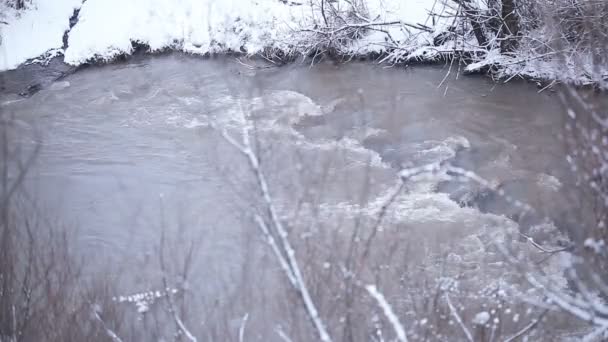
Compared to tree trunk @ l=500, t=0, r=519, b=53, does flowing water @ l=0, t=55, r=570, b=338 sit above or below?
below

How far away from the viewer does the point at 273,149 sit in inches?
313

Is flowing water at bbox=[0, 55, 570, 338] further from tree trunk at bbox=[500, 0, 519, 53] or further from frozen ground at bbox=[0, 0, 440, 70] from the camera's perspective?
tree trunk at bbox=[500, 0, 519, 53]

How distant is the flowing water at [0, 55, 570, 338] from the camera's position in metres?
6.59

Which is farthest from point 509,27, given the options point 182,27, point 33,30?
point 33,30

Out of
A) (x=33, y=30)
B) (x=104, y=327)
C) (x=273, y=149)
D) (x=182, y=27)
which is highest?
(x=104, y=327)

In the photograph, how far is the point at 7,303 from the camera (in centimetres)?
374

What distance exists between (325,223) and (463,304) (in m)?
1.80

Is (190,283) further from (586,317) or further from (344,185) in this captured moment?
(586,317)

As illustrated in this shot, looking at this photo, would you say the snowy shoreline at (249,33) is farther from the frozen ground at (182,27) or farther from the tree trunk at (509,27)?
the tree trunk at (509,27)

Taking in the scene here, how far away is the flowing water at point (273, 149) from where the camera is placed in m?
6.59

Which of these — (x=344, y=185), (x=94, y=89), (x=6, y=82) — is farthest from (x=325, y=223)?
(x=6, y=82)

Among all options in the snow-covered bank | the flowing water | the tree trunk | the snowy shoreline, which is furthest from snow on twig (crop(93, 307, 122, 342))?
the snow-covered bank

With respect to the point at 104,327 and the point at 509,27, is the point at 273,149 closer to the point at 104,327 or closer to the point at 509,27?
the point at 509,27

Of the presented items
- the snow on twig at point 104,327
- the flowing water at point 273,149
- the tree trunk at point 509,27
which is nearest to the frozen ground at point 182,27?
the flowing water at point 273,149
